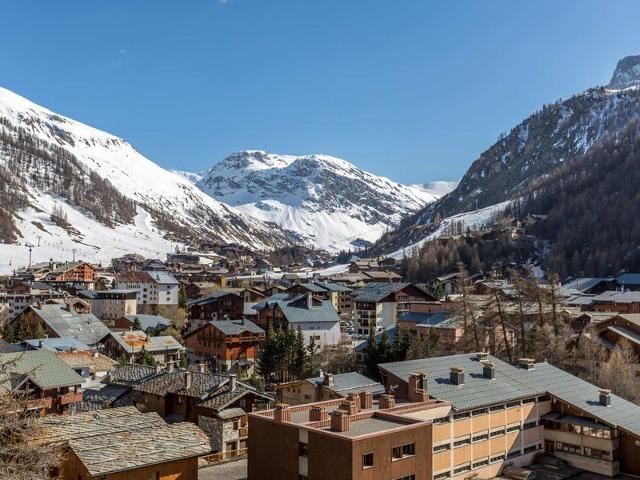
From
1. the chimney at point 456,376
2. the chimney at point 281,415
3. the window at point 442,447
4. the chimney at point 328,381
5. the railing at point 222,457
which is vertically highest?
the chimney at point 456,376

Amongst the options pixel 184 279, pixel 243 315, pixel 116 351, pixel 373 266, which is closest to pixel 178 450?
pixel 116 351

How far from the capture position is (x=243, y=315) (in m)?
90.9

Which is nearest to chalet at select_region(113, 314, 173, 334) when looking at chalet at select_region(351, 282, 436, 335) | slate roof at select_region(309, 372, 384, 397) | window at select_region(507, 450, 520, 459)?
chalet at select_region(351, 282, 436, 335)

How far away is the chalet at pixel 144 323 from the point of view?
8569 centimetres

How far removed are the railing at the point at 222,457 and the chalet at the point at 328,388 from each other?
5.94m

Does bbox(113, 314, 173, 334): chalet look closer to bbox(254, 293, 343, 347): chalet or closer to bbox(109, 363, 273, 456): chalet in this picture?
bbox(254, 293, 343, 347): chalet

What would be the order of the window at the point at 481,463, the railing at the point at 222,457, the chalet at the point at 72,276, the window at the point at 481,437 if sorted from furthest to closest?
the chalet at the point at 72,276 → the railing at the point at 222,457 → the window at the point at 481,437 → the window at the point at 481,463

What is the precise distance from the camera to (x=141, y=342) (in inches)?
2830

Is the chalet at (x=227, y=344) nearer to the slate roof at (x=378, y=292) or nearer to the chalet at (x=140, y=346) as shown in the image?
the chalet at (x=140, y=346)

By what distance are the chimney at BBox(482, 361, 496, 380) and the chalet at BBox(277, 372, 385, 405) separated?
615 centimetres

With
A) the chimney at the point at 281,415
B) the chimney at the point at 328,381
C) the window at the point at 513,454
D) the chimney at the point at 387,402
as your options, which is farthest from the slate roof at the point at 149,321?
the window at the point at 513,454

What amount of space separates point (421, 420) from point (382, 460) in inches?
120

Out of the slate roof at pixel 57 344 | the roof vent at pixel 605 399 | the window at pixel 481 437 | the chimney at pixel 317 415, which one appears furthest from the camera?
the slate roof at pixel 57 344

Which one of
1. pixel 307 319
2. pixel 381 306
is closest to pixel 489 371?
pixel 307 319
